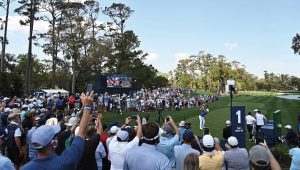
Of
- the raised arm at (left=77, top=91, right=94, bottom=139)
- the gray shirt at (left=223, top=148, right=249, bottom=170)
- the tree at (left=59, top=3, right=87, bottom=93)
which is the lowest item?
the gray shirt at (left=223, top=148, right=249, bottom=170)

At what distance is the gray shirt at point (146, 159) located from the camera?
14.7ft

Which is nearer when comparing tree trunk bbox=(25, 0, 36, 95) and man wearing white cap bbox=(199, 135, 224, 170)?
man wearing white cap bbox=(199, 135, 224, 170)

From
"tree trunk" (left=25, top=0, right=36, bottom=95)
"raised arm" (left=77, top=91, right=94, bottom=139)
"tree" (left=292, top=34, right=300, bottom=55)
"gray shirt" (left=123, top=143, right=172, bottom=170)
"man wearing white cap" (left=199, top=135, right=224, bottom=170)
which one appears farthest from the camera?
"tree" (left=292, top=34, right=300, bottom=55)

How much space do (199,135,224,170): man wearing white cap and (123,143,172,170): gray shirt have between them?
180 centimetres

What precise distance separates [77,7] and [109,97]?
2280cm

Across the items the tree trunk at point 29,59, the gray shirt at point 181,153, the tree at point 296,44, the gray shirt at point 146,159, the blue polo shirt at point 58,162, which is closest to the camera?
the blue polo shirt at point 58,162

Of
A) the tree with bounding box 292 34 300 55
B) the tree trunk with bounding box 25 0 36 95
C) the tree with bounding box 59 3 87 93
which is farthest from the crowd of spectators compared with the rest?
the tree with bounding box 292 34 300 55

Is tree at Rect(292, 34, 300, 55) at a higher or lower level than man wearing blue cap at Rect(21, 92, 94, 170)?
higher

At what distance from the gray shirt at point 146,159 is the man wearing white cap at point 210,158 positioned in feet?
5.89

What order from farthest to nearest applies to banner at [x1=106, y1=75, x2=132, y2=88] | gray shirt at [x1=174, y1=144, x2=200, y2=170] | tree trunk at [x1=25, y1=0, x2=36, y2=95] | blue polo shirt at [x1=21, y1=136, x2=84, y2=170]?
banner at [x1=106, y1=75, x2=132, y2=88]
tree trunk at [x1=25, y1=0, x2=36, y2=95]
gray shirt at [x1=174, y1=144, x2=200, y2=170]
blue polo shirt at [x1=21, y1=136, x2=84, y2=170]

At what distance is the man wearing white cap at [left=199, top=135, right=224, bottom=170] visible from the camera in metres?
6.20

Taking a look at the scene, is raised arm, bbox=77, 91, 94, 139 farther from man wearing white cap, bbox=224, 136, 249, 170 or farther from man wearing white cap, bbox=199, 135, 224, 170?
man wearing white cap, bbox=224, 136, 249, 170

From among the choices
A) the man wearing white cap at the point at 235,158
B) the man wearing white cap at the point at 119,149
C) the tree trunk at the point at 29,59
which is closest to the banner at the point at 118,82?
the tree trunk at the point at 29,59

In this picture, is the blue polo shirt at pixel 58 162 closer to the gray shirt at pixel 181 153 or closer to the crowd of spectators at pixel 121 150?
the crowd of spectators at pixel 121 150
